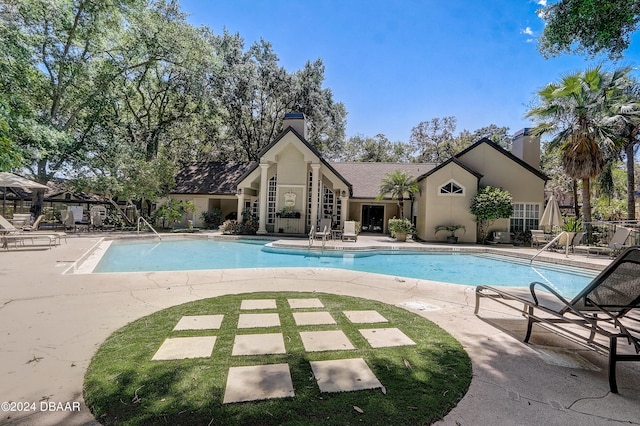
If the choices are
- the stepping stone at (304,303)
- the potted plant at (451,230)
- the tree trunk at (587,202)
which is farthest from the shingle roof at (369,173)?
the stepping stone at (304,303)

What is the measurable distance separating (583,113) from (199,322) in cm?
1759

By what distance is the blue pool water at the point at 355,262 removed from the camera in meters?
9.52

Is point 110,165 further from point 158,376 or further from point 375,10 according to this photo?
point 158,376

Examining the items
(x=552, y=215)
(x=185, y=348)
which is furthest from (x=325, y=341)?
(x=552, y=215)

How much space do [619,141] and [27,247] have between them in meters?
25.8

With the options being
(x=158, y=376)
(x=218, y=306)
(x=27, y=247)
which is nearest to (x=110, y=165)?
(x=27, y=247)

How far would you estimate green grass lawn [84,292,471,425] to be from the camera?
2.16 meters

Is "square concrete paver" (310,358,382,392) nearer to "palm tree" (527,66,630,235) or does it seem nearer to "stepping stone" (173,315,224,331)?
"stepping stone" (173,315,224,331)

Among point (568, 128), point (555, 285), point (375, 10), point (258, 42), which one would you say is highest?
point (258, 42)

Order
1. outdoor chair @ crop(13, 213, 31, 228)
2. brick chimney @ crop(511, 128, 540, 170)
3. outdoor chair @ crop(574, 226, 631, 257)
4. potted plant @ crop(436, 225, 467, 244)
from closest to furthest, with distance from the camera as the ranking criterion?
outdoor chair @ crop(574, 226, 631, 257) → outdoor chair @ crop(13, 213, 31, 228) → potted plant @ crop(436, 225, 467, 244) → brick chimney @ crop(511, 128, 540, 170)

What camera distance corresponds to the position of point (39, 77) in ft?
57.5

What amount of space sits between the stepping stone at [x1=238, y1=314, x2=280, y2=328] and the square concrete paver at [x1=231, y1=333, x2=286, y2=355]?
1.03ft

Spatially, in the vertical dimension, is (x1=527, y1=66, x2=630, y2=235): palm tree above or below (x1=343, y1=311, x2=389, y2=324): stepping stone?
above

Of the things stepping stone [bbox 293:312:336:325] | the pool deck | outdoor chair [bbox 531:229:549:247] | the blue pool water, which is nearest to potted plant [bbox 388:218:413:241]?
the blue pool water
